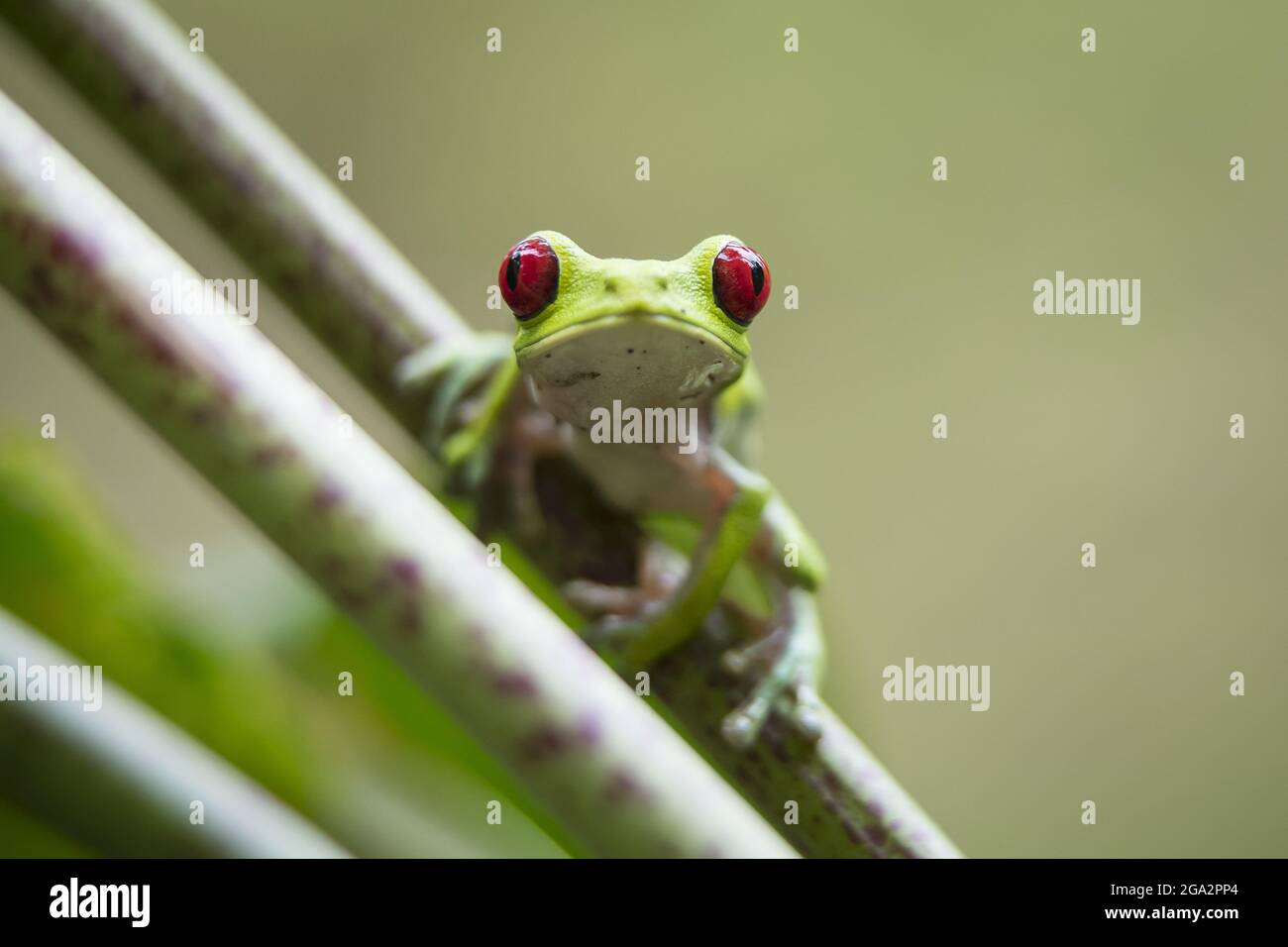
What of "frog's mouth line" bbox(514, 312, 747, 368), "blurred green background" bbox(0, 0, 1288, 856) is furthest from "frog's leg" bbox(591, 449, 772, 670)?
"blurred green background" bbox(0, 0, 1288, 856)

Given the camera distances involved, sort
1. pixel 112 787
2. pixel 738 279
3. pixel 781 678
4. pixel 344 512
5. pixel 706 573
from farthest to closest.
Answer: pixel 706 573, pixel 738 279, pixel 781 678, pixel 112 787, pixel 344 512

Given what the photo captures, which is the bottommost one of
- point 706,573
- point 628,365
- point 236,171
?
point 706,573

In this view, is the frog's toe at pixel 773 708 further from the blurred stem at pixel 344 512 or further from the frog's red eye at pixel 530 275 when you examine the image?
the frog's red eye at pixel 530 275

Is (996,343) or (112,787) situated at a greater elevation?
(996,343)

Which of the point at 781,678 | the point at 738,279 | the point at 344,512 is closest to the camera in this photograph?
the point at 344,512

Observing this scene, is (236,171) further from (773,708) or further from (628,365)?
(773,708)

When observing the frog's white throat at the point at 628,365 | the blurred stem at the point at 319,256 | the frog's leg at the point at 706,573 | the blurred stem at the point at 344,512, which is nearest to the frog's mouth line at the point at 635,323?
the frog's white throat at the point at 628,365

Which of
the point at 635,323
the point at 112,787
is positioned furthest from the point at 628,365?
the point at 112,787
